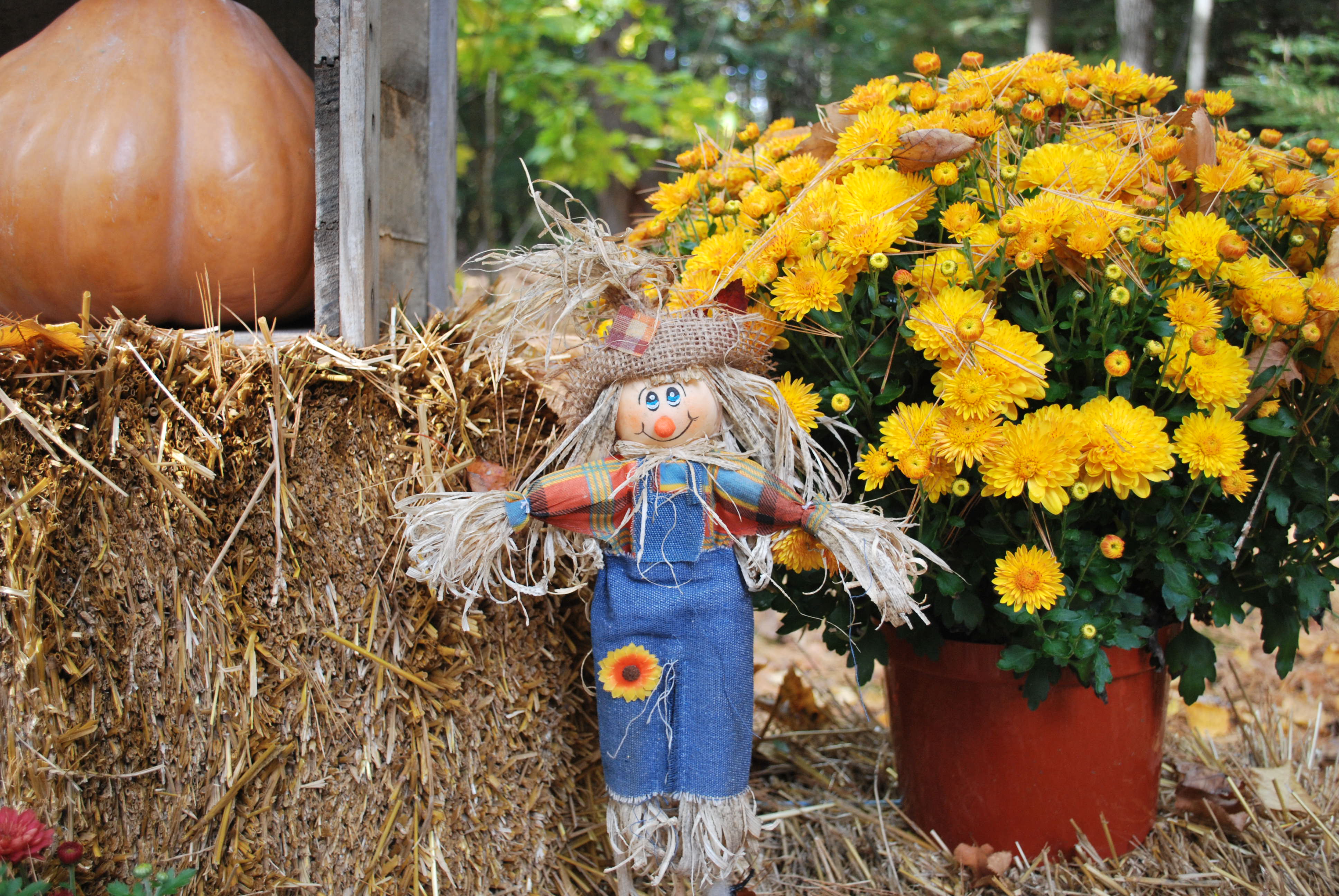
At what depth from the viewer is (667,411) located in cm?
141

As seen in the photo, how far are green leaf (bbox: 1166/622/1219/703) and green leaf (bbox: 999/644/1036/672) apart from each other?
0.34 metres

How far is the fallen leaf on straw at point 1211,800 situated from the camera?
179cm

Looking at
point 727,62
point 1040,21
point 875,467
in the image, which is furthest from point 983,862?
point 727,62

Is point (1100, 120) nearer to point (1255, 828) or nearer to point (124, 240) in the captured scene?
point (1255, 828)

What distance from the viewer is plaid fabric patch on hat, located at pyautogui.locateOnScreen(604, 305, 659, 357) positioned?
55.8 inches

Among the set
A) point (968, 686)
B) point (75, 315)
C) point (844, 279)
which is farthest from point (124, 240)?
point (968, 686)

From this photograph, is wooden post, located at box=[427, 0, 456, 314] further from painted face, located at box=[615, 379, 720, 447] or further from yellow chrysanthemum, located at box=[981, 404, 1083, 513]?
yellow chrysanthemum, located at box=[981, 404, 1083, 513]

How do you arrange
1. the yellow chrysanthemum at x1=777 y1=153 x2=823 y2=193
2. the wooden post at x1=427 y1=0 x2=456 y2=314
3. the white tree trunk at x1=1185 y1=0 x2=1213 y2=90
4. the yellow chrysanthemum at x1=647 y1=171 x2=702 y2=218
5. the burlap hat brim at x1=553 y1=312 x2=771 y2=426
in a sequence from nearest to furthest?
the burlap hat brim at x1=553 y1=312 x2=771 y2=426 → the yellow chrysanthemum at x1=777 y1=153 x2=823 y2=193 → the yellow chrysanthemum at x1=647 y1=171 x2=702 y2=218 → the wooden post at x1=427 y1=0 x2=456 y2=314 → the white tree trunk at x1=1185 y1=0 x2=1213 y2=90

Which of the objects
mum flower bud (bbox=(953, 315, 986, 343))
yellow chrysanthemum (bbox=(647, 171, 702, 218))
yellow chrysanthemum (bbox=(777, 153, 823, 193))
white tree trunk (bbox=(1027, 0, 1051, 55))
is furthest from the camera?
white tree trunk (bbox=(1027, 0, 1051, 55))

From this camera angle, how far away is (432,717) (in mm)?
1513

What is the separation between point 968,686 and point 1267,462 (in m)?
0.61

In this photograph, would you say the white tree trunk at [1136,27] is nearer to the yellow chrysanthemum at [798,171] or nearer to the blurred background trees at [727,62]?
the blurred background trees at [727,62]

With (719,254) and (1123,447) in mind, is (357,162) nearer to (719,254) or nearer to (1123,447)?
(719,254)

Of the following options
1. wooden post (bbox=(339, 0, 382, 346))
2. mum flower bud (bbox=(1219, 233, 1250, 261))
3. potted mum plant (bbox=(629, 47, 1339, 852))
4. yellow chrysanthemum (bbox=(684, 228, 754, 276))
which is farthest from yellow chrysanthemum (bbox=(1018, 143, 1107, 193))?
wooden post (bbox=(339, 0, 382, 346))
